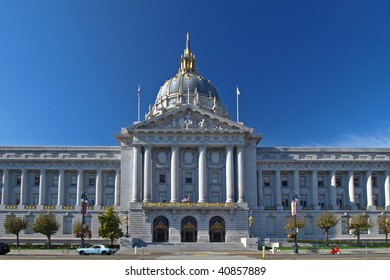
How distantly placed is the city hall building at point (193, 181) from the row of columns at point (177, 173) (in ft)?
0.61

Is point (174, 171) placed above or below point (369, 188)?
above

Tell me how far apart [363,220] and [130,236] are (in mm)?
40362

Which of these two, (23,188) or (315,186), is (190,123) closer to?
(315,186)

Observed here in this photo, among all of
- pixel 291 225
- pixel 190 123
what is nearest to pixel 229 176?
pixel 190 123

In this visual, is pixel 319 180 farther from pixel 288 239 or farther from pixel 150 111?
pixel 150 111

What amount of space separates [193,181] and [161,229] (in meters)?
11.0

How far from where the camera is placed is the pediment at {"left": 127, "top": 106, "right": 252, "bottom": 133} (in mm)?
84125

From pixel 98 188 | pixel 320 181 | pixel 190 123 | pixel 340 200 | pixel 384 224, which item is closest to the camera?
pixel 384 224

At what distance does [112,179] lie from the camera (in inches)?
3519

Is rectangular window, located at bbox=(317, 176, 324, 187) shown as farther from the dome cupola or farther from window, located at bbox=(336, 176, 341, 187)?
the dome cupola

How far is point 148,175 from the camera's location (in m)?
82.9

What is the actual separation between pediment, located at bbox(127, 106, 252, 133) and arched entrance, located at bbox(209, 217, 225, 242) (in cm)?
1643

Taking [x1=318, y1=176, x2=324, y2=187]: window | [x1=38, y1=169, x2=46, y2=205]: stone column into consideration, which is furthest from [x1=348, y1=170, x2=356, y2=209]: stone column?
[x1=38, y1=169, x2=46, y2=205]: stone column

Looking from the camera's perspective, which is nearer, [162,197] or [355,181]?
[162,197]
